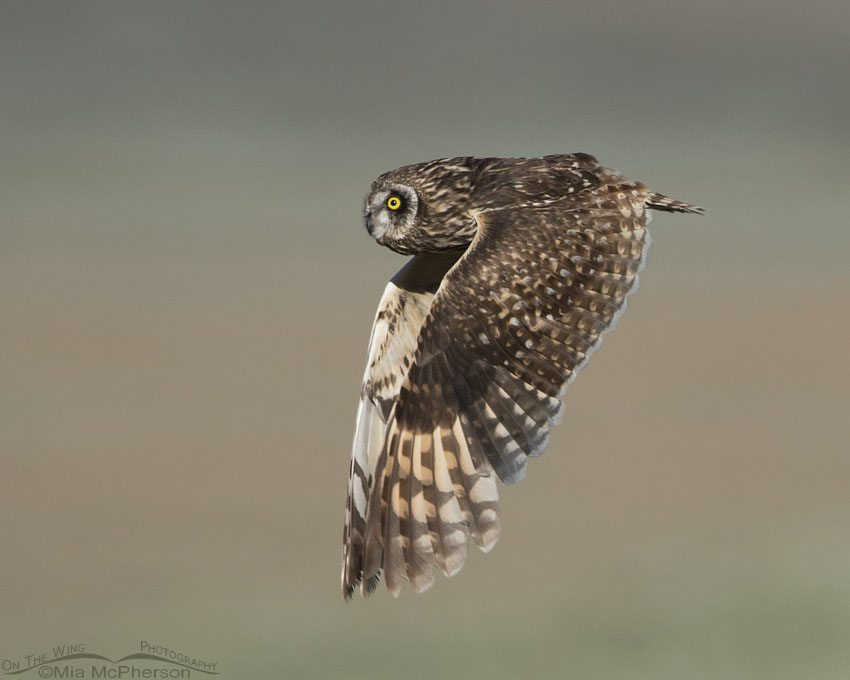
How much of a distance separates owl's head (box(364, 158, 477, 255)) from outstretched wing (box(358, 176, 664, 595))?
2.03 ft

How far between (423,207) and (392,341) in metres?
0.75

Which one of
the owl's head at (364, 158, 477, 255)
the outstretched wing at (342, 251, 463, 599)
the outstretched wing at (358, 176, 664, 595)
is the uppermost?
the owl's head at (364, 158, 477, 255)

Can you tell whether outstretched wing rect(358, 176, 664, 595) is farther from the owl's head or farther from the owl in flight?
the owl's head

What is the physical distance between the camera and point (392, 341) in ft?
18.2

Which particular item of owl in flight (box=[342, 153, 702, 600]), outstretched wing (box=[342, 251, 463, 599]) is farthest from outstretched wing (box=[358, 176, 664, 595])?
outstretched wing (box=[342, 251, 463, 599])

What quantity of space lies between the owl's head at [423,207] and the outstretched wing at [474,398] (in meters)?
0.62

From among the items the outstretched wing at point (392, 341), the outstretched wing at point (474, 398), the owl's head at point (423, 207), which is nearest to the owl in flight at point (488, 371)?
the outstretched wing at point (474, 398)

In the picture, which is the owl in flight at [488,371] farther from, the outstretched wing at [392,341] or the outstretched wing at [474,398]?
the outstretched wing at [392,341]

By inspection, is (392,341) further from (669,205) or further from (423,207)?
(669,205)

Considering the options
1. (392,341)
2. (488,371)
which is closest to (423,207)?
(392,341)

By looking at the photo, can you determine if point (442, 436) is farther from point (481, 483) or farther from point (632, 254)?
point (632, 254)

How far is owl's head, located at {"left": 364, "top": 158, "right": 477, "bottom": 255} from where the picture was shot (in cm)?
515

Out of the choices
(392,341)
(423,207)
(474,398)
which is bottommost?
(474,398)

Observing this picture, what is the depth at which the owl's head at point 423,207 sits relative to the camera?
5.15m
